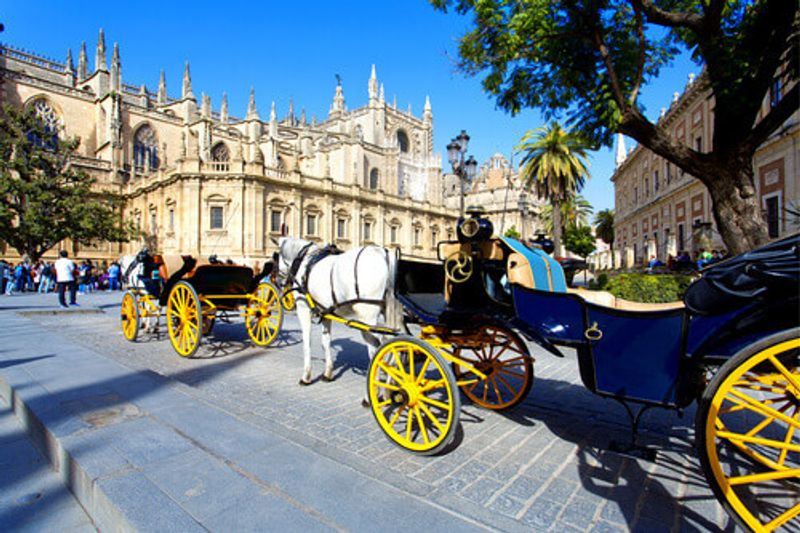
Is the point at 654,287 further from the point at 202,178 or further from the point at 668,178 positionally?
the point at 202,178

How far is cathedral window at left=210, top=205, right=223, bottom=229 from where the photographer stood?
2908cm

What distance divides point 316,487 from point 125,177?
4438cm

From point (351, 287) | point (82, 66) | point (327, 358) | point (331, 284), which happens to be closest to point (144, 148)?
point (82, 66)

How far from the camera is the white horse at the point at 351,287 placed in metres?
4.49

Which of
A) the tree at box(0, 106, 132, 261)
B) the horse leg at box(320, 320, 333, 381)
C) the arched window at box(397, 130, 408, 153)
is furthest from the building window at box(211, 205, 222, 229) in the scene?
the arched window at box(397, 130, 408, 153)

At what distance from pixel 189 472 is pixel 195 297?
416 cm

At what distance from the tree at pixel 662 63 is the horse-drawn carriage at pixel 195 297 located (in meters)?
6.40

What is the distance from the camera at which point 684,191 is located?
88.2 ft

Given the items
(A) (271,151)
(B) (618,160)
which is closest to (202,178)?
(A) (271,151)

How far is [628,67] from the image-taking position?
830 cm

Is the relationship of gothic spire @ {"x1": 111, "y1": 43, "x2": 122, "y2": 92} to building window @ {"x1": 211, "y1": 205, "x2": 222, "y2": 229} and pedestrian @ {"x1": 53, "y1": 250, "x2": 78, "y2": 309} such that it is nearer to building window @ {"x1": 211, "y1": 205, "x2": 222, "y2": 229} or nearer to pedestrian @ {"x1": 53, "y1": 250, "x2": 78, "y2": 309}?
building window @ {"x1": 211, "y1": 205, "x2": 222, "y2": 229}

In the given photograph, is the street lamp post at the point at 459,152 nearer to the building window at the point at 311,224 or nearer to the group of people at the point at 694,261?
the group of people at the point at 694,261

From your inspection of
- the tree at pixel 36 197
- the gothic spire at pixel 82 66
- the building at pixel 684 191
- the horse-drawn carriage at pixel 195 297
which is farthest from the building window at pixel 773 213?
the gothic spire at pixel 82 66

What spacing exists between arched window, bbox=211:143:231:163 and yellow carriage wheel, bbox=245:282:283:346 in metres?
39.0
